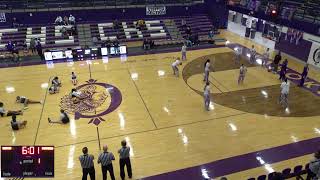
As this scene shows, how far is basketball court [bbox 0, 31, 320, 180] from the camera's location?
1303 cm

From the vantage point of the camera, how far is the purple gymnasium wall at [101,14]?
29911 mm

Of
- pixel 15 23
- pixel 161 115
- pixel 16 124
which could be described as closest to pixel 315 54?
pixel 161 115

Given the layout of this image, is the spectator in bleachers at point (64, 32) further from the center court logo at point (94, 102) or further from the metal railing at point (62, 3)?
the center court logo at point (94, 102)

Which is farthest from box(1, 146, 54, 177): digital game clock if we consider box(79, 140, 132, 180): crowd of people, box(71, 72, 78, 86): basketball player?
box(71, 72, 78, 86): basketball player

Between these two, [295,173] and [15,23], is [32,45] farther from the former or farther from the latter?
[295,173]

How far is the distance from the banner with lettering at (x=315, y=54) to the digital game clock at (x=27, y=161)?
74.0 feet

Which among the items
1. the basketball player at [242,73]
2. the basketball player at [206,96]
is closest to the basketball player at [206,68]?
the basketball player at [242,73]

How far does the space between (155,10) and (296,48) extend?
16152 mm

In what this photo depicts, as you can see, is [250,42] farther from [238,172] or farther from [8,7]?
[8,7]

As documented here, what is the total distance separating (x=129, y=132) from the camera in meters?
14.7

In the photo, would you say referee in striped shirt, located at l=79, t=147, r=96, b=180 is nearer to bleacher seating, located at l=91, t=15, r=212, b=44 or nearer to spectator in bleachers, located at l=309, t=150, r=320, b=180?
spectator in bleachers, located at l=309, t=150, r=320, b=180

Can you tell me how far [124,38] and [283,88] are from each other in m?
19.0

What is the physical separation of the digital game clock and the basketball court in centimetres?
346

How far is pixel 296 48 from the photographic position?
2559cm
